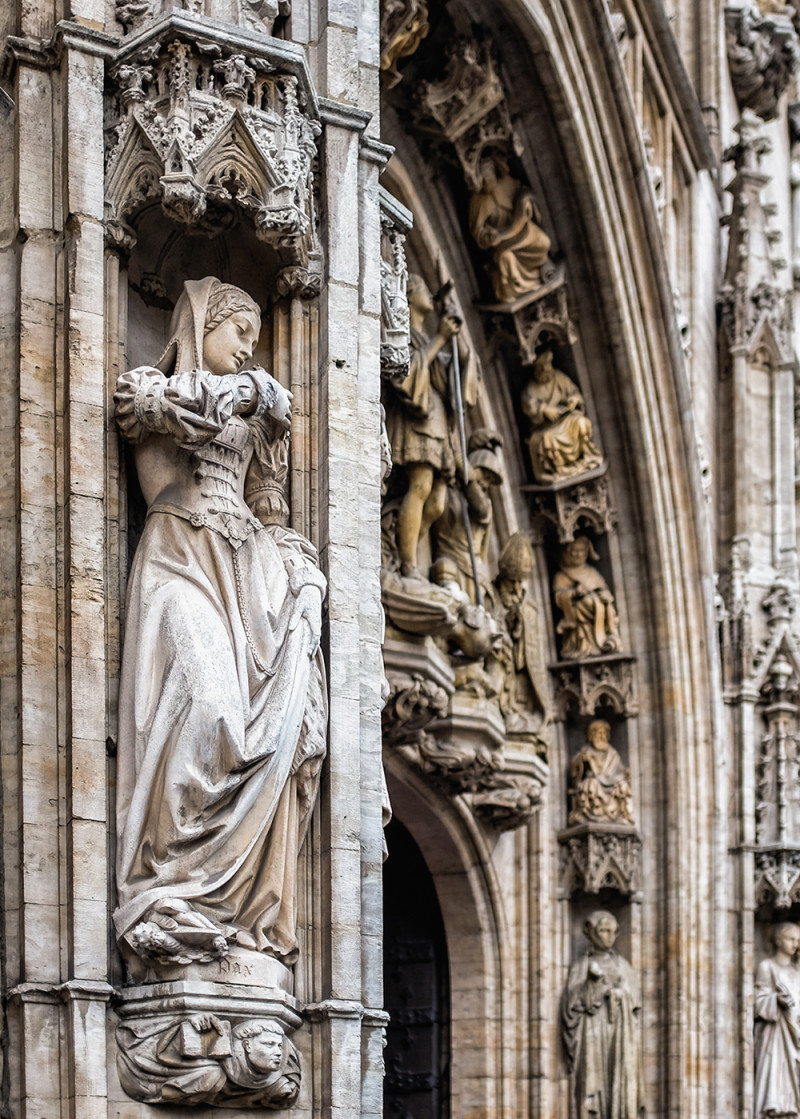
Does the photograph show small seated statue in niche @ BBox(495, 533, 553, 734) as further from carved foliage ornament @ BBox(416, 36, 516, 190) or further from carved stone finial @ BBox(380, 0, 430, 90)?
carved stone finial @ BBox(380, 0, 430, 90)

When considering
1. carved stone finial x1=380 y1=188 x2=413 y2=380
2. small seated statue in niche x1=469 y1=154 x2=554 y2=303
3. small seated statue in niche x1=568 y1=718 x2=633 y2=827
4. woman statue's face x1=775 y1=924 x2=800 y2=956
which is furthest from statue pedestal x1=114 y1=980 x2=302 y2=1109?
woman statue's face x1=775 y1=924 x2=800 y2=956

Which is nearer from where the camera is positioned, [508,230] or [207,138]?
[207,138]

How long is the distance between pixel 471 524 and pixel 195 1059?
655 cm

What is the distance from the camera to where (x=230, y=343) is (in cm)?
833

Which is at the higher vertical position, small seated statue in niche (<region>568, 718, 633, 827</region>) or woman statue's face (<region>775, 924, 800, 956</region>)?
small seated statue in niche (<region>568, 718, 633, 827</region>)

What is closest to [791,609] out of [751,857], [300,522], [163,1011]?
[751,857]

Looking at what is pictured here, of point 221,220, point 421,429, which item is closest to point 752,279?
point 421,429

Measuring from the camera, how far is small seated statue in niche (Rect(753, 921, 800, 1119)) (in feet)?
48.5

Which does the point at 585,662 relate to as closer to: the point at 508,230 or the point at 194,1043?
the point at 508,230

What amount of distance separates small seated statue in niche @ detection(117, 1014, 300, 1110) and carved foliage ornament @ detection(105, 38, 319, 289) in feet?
9.02

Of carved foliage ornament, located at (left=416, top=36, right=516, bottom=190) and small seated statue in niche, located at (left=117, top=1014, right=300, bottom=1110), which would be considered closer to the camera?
small seated statue in niche, located at (left=117, top=1014, right=300, bottom=1110)

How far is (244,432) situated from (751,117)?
9.91 meters

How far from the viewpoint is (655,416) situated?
48.5 feet

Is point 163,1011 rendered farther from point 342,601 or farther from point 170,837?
point 342,601
